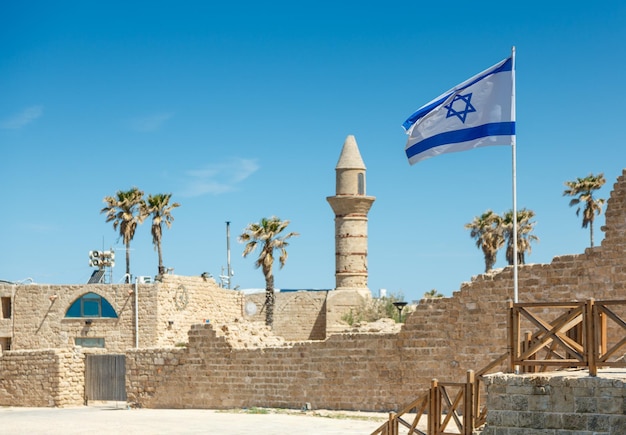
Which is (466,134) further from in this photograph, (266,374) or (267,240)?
(267,240)

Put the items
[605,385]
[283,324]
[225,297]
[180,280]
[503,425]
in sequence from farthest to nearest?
1. [283,324]
2. [225,297]
3. [180,280]
4. [503,425]
5. [605,385]

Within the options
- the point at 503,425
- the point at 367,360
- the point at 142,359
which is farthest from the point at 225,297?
the point at 503,425

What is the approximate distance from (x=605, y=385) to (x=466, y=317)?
10263 millimetres

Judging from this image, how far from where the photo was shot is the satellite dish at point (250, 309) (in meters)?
42.6

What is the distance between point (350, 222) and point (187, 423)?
62.9 ft

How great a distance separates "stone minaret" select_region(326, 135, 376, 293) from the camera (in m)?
40.0

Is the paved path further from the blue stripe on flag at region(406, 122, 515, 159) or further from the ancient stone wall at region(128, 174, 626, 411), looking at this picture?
the blue stripe on flag at region(406, 122, 515, 159)

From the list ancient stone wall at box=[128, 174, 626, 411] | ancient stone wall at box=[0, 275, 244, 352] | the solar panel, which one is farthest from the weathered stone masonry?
the solar panel

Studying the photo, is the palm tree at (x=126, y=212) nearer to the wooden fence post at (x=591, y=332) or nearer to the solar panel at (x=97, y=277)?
the solar panel at (x=97, y=277)

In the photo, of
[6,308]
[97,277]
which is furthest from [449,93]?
[6,308]

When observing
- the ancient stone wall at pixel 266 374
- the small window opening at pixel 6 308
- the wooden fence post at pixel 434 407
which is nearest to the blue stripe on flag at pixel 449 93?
the wooden fence post at pixel 434 407

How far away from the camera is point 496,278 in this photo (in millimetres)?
20422

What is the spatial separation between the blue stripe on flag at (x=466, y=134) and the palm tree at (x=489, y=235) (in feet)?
99.3

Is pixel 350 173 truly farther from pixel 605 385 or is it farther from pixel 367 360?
pixel 605 385
